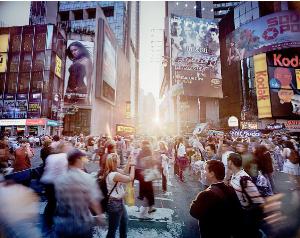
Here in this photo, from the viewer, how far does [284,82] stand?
41.4 m

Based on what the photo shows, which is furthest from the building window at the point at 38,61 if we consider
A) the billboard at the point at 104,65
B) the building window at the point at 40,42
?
the billboard at the point at 104,65

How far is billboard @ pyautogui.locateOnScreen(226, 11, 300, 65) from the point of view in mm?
39875

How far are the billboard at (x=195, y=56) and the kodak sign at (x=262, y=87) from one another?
7.79m

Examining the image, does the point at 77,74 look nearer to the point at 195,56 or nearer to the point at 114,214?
the point at 195,56

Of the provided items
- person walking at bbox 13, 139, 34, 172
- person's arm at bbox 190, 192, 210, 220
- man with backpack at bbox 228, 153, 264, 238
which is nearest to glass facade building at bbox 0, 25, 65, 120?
person walking at bbox 13, 139, 34, 172

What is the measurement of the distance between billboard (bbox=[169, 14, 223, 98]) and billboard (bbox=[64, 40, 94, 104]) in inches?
692

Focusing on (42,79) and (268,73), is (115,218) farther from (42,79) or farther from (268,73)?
(268,73)

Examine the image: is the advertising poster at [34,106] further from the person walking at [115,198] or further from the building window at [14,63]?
the person walking at [115,198]

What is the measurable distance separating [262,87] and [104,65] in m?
33.5

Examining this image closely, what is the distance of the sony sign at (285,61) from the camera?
41875mm

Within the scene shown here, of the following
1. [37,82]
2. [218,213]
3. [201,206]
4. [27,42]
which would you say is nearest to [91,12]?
[27,42]

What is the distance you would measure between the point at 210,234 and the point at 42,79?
43937 millimetres

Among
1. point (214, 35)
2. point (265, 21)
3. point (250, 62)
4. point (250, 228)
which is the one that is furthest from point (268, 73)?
point (250, 228)

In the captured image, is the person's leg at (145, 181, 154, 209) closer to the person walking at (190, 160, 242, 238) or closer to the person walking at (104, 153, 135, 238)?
the person walking at (104, 153, 135, 238)
